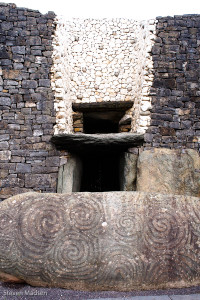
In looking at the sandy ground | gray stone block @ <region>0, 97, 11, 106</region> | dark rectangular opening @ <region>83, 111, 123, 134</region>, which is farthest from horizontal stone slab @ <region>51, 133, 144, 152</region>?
the sandy ground

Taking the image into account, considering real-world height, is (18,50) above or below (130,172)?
above

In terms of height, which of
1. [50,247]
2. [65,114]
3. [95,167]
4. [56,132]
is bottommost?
[95,167]

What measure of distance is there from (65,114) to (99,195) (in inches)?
119

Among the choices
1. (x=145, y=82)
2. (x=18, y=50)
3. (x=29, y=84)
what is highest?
(x=18, y=50)

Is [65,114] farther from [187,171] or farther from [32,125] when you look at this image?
[187,171]

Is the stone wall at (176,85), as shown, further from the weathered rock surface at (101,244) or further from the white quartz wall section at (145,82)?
the weathered rock surface at (101,244)

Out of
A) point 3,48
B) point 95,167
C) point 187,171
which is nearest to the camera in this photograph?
point 187,171

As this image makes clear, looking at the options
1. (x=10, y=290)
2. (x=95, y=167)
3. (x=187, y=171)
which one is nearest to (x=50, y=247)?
(x=10, y=290)

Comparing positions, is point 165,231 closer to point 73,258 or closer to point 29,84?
point 73,258

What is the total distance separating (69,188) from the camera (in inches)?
198

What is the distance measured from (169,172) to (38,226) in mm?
3192

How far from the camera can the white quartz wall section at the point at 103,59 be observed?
5.56 metres

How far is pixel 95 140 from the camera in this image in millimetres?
5090

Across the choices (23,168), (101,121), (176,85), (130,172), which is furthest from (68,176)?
(176,85)
